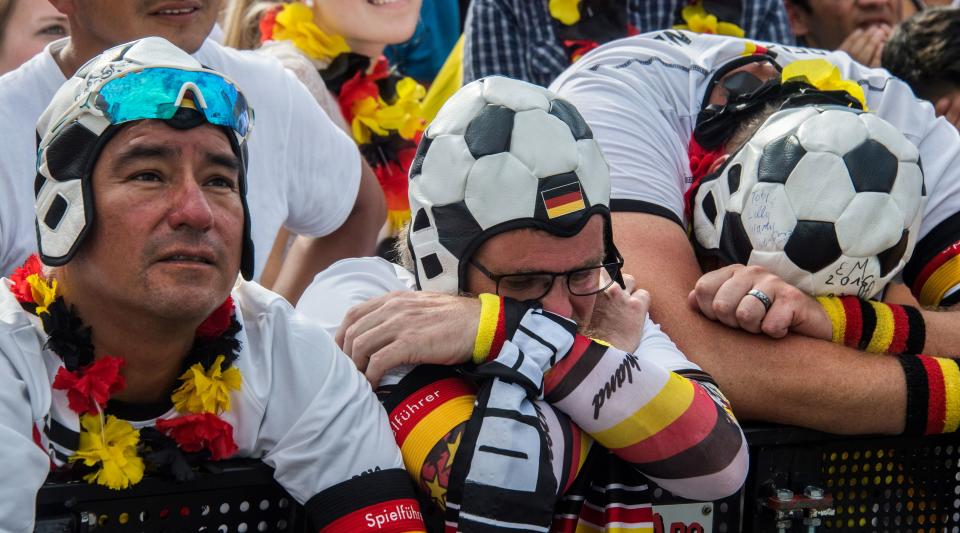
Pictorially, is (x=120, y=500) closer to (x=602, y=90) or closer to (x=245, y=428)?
(x=245, y=428)

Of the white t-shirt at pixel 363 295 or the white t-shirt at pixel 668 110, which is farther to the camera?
the white t-shirt at pixel 668 110

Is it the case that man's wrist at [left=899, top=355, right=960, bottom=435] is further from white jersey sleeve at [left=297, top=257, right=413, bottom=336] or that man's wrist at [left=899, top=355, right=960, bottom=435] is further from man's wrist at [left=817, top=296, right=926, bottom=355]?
white jersey sleeve at [left=297, top=257, right=413, bottom=336]

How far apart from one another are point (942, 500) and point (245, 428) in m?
1.47

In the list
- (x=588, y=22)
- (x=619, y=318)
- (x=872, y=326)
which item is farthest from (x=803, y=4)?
(x=619, y=318)

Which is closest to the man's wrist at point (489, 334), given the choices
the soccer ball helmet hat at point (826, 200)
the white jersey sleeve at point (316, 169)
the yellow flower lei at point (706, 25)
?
the soccer ball helmet hat at point (826, 200)

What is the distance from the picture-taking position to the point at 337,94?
4.36 metres

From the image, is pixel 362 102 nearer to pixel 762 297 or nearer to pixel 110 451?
pixel 762 297

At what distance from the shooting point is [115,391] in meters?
2.01

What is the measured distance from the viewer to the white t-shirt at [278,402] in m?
1.87

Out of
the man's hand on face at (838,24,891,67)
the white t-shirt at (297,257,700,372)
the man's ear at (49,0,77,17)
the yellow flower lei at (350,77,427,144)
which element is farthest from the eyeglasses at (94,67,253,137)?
the man's hand on face at (838,24,891,67)

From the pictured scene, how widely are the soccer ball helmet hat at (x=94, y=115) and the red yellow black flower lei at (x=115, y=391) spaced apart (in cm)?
10

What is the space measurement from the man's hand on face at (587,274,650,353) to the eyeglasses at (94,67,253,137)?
877 mm

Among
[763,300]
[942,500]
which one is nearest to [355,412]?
[763,300]

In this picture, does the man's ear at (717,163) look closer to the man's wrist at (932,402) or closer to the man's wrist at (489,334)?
A: the man's wrist at (932,402)
